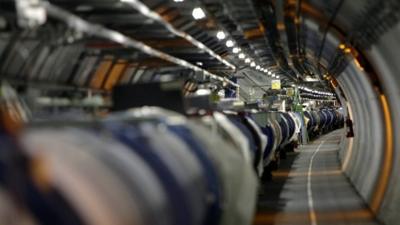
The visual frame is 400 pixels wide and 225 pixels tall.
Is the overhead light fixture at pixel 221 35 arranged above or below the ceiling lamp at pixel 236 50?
above

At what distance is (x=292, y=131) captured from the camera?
29.7 m

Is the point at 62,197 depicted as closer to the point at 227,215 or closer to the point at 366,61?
the point at 227,215

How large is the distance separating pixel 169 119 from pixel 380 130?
9.10 meters

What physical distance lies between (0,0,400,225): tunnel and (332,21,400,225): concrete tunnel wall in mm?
55

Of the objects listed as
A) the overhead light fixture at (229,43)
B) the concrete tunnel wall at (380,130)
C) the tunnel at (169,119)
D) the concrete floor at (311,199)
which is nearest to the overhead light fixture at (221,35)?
the tunnel at (169,119)

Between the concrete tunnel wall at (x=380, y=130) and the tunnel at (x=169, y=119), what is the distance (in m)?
0.05

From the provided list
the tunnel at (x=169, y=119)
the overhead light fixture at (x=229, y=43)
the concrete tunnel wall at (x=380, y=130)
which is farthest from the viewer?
the overhead light fixture at (x=229, y=43)

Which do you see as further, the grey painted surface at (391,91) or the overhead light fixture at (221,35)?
the overhead light fixture at (221,35)

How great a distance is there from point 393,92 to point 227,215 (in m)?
5.99

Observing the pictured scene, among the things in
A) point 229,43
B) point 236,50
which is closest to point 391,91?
point 229,43

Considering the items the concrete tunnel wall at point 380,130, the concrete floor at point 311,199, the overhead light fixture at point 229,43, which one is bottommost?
the concrete floor at point 311,199

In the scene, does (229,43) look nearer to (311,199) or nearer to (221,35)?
(221,35)

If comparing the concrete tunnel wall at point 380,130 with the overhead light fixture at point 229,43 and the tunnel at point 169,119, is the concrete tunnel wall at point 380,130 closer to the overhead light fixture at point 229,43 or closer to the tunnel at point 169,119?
the tunnel at point 169,119

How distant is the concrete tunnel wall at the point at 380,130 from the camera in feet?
39.2
